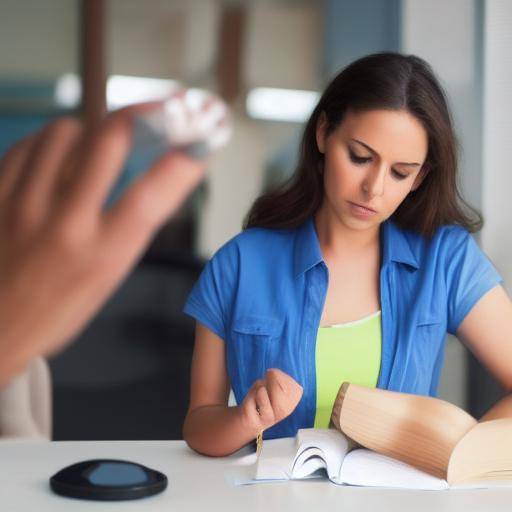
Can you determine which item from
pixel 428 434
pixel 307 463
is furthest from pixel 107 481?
pixel 428 434

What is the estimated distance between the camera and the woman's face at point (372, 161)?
3.10ft

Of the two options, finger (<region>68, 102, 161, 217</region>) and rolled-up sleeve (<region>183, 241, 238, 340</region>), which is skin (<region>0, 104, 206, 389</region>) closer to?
finger (<region>68, 102, 161, 217</region>)

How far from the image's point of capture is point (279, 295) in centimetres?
124

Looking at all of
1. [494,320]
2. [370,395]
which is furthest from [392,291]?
[370,395]

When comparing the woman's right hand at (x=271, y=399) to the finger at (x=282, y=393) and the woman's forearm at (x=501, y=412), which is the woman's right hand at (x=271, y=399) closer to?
the finger at (x=282, y=393)

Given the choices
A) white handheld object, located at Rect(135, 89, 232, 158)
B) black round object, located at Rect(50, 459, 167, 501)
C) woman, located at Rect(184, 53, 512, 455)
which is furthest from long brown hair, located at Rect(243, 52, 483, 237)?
white handheld object, located at Rect(135, 89, 232, 158)

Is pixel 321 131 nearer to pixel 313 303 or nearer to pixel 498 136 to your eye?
pixel 313 303

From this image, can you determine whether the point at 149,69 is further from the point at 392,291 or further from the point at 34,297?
the point at 392,291

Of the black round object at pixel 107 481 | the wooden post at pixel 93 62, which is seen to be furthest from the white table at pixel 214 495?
the wooden post at pixel 93 62

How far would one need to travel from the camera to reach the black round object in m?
0.88

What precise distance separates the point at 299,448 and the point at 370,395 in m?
0.09

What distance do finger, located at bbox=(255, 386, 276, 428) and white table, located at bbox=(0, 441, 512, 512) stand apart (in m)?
0.07

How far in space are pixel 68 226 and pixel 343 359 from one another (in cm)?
96

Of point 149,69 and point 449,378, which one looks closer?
point 149,69
